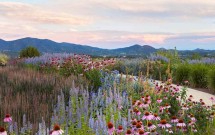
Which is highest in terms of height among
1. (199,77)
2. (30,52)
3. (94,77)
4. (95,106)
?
(30,52)

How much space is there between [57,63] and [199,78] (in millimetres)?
5765

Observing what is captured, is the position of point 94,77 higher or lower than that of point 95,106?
higher

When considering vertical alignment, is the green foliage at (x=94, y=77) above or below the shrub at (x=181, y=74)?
above

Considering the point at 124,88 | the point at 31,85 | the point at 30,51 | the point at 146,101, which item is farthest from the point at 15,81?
the point at 30,51

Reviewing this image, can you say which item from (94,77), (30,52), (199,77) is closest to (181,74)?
(199,77)

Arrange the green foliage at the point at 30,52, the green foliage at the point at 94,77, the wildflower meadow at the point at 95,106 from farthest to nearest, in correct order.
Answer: the green foliage at the point at 30,52
the green foliage at the point at 94,77
the wildflower meadow at the point at 95,106

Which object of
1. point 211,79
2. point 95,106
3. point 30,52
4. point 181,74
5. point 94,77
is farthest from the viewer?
point 30,52

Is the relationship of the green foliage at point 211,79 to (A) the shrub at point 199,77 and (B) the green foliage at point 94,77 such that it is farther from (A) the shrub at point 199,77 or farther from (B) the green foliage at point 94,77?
(B) the green foliage at point 94,77

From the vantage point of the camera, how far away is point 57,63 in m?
12.5

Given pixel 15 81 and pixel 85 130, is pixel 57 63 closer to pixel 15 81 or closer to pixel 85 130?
pixel 15 81

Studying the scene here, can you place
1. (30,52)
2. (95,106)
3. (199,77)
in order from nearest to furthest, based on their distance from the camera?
(95,106) → (199,77) → (30,52)

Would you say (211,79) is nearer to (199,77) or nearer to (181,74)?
(199,77)

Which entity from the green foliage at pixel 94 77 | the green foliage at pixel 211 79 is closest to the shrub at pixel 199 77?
the green foliage at pixel 211 79

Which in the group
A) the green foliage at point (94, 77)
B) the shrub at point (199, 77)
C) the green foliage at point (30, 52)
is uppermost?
the green foliage at point (30, 52)
